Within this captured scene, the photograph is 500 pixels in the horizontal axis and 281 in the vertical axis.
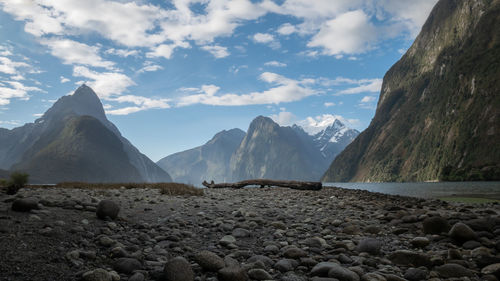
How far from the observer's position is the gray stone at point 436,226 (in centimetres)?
674

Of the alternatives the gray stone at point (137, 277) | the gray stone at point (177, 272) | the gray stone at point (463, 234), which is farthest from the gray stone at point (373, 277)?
the gray stone at point (463, 234)

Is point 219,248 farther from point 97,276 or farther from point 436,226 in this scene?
point 436,226

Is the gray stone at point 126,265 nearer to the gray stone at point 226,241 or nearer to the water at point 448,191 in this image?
the gray stone at point 226,241

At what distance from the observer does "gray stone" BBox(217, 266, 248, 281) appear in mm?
3875

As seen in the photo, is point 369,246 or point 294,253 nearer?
point 294,253

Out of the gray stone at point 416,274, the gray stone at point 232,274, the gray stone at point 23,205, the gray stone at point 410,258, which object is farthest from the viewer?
the gray stone at point 23,205

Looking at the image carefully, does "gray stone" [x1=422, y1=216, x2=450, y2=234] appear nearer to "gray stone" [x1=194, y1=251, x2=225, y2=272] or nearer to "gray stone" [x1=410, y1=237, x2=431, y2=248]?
"gray stone" [x1=410, y1=237, x2=431, y2=248]

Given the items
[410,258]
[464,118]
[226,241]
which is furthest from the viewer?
[464,118]

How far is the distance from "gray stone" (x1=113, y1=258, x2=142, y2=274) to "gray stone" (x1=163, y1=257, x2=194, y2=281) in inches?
23.7

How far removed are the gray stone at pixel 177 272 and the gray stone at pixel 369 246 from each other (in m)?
3.48

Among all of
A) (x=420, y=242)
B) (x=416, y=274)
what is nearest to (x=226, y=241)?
(x=416, y=274)

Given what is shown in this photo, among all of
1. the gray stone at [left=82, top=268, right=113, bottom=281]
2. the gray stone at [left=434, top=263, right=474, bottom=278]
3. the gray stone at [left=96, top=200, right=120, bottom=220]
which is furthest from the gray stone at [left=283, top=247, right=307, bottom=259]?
the gray stone at [left=96, top=200, right=120, bottom=220]

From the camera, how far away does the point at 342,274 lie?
402 cm

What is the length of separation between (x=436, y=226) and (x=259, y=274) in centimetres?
513
